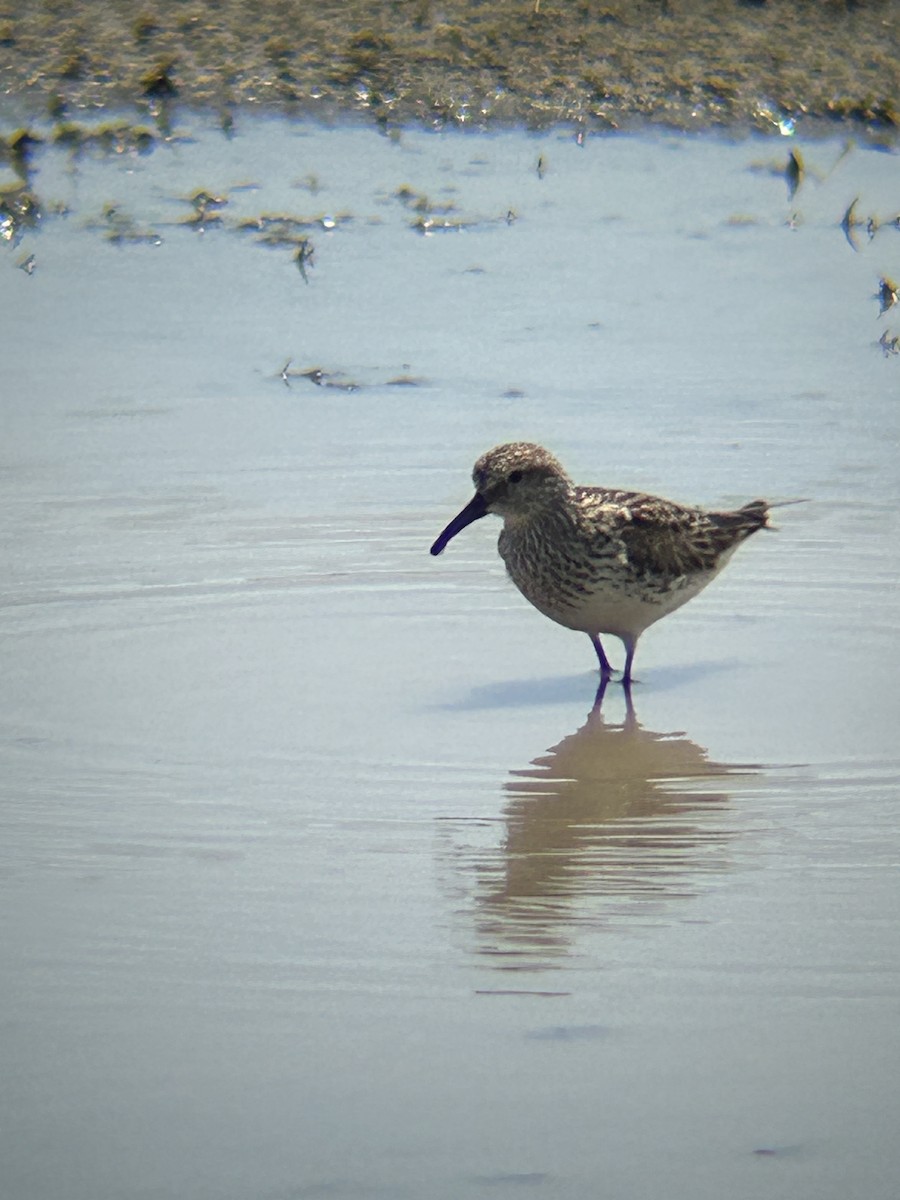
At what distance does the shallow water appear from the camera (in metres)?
4.41

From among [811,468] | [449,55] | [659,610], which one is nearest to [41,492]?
[659,610]

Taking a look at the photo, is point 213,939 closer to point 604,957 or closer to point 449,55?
point 604,957

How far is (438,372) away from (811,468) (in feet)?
7.84

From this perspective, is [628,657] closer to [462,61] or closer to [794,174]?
[794,174]

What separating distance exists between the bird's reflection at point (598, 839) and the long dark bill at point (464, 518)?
1.21 metres

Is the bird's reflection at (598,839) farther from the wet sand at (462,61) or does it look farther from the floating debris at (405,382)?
the wet sand at (462,61)

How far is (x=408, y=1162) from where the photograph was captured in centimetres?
417

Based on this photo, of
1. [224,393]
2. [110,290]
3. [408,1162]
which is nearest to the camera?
[408,1162]

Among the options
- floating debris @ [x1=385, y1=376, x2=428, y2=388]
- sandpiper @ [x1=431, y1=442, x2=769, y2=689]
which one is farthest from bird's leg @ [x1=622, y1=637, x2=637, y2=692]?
floating debris @ [x1=385, y1=376, x2=428, y2=388]

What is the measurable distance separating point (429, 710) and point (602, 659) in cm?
108

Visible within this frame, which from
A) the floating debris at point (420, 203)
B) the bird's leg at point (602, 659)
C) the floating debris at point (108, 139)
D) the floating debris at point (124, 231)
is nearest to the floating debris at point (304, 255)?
the floating debris at point (124, 231)

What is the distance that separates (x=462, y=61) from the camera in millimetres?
15602

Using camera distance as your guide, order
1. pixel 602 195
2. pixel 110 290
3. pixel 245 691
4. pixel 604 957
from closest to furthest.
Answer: pixel 604 957
pixel 245 691
pixel 110 290
pixel 602 195

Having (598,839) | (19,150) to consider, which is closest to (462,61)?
(19,150)
